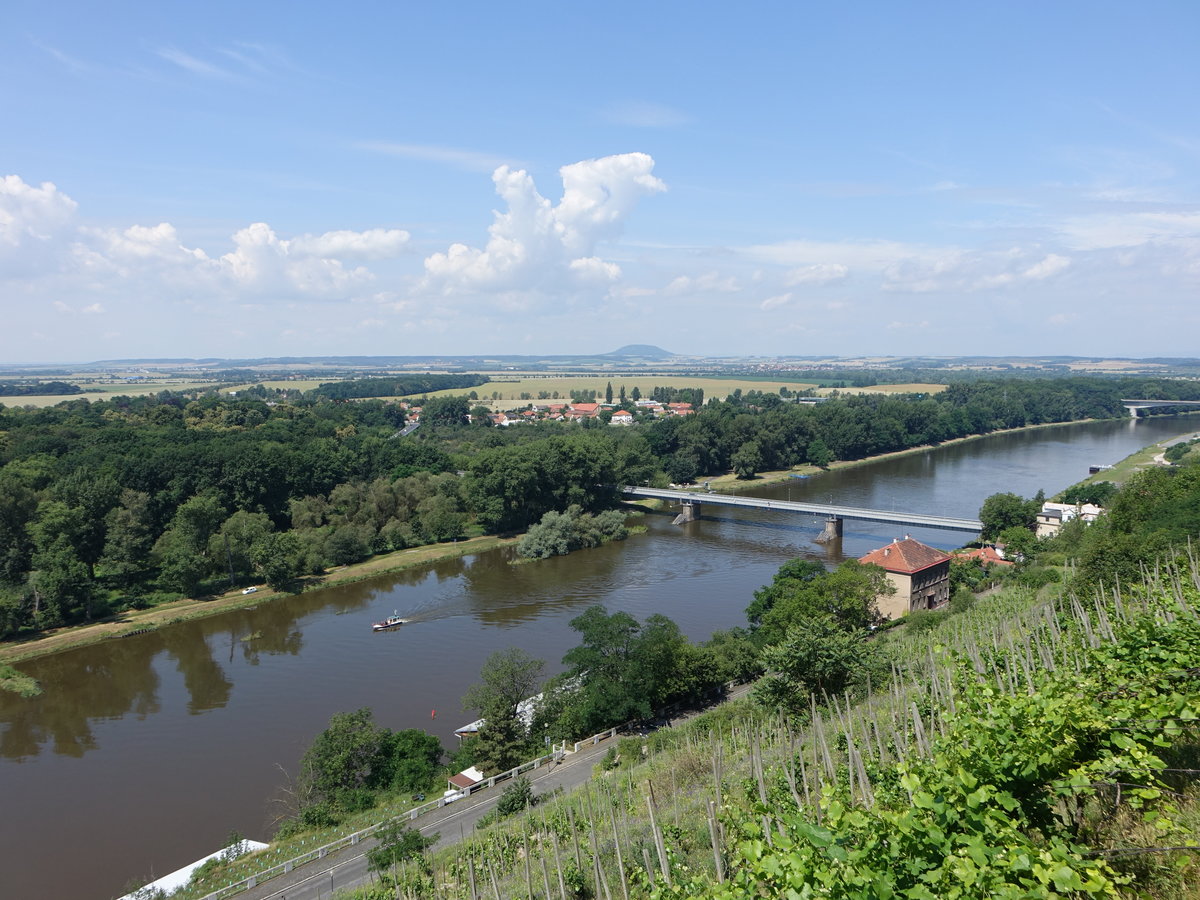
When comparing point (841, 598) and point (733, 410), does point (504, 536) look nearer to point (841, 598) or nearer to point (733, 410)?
point (841, 598)

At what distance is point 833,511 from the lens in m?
40.5

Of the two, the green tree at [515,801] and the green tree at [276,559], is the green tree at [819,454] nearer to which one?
the green tree at [276,559]

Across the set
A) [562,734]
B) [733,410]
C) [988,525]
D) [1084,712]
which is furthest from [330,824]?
[733,410]

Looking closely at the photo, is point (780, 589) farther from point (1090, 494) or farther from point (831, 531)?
point (1090, 494)

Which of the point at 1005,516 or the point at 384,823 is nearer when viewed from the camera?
the point at 384,823

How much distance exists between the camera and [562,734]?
18781 millimetres

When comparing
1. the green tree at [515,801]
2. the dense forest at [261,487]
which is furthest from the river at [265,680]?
the green tree at [515,801]

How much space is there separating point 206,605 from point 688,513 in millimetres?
27789

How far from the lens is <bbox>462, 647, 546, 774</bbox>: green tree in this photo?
1744 centimetres

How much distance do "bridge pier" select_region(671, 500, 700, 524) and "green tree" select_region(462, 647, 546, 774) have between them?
27.9 metres

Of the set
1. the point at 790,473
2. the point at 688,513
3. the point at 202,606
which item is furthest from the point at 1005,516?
the point at 202,606

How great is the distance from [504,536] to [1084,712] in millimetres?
38800

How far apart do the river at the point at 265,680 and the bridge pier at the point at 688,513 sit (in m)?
0.79

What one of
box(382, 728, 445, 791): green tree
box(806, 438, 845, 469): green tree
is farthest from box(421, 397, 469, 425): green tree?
box(382, 728, 445, 791): green tree
